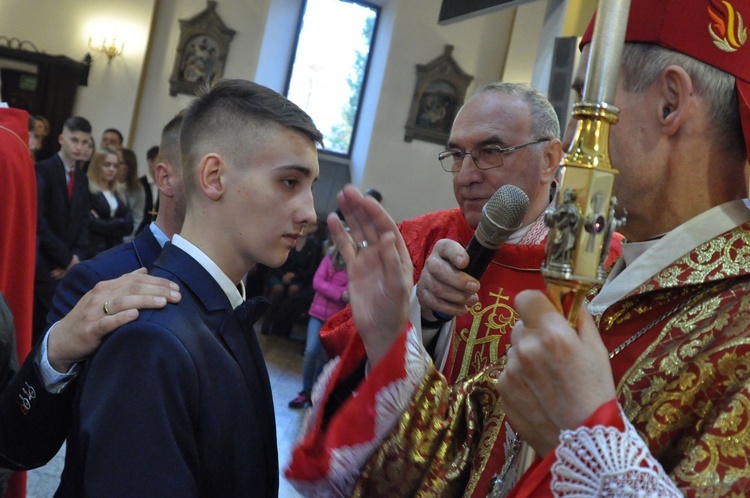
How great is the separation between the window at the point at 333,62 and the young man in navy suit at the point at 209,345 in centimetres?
1146

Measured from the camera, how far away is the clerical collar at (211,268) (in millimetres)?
A: 1837

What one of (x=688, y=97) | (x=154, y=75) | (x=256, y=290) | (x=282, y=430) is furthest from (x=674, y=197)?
(x=154, y=75)

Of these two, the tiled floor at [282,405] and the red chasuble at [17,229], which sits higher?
the red chasuble at [17,229]

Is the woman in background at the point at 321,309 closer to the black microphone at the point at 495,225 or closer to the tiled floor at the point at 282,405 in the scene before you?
the tiled floor at the point at 282,405

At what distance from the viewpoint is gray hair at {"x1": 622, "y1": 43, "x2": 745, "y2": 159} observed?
1293 millimetres

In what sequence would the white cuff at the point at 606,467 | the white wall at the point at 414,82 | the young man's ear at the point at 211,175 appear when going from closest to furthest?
the white cuff at the point at 606,467 → the young man's ear at the point at 211,175 → the white wall at the point at 414,82

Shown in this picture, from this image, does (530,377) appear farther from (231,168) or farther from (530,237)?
(530,237)

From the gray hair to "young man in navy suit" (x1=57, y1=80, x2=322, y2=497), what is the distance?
36.2 inches

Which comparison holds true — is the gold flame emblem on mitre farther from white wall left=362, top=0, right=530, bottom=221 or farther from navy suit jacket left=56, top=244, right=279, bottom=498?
white wall left=362, top=0, right=530, bottom=221

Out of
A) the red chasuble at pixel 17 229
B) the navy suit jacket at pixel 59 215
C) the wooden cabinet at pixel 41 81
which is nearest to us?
the red chasuble at pixel 17 229

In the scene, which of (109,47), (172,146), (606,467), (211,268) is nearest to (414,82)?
(109,47)

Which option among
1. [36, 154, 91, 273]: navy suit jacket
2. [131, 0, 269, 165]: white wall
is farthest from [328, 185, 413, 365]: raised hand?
[131, 0, 269, 165]: white wall

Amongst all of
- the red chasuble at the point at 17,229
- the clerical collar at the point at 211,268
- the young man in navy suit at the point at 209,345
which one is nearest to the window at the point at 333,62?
the red chasuble at the point at 17,229

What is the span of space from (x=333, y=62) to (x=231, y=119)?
11892 mm
